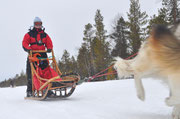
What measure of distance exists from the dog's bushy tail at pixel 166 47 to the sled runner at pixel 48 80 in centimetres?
245

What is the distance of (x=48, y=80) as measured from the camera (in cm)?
370

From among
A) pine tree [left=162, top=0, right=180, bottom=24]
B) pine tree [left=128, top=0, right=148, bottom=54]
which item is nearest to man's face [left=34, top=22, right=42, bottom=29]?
pine tree [left=162, top=0, right=180, bottom=24]

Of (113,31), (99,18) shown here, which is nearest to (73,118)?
(113,31)

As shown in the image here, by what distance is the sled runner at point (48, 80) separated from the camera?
12.3ft

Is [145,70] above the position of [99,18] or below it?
below

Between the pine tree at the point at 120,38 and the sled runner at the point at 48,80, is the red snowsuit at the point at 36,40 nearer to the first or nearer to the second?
the sled runner at the point at 48,80

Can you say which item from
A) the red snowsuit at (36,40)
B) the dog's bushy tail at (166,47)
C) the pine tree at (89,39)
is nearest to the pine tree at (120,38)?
the pine tree at (89,39)

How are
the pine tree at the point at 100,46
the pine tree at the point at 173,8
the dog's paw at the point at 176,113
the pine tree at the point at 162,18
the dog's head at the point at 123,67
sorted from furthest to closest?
the pine tree at the point at 100,46, the pine tree at the point at 162,18, the pine tree at the point at 173,8, the dog's head at the point at 123,67, the dog's paw at the point at 176,113

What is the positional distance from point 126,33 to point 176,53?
2098 centimetres

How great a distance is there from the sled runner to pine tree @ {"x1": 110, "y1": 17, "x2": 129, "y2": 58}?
16817 mm

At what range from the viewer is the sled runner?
375 cm

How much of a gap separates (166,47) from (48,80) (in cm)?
268

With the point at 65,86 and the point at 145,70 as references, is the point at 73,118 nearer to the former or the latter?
the point at 145,70

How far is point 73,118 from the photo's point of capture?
2.20 meters
